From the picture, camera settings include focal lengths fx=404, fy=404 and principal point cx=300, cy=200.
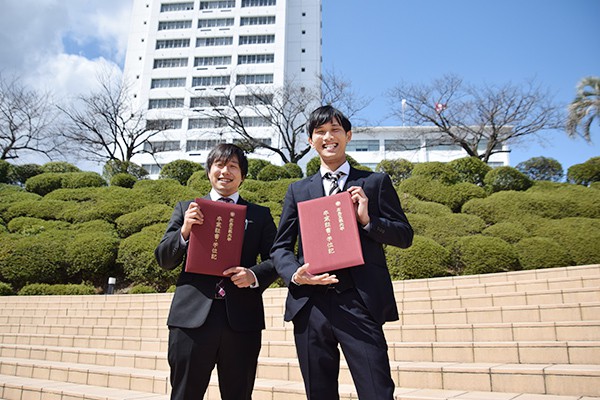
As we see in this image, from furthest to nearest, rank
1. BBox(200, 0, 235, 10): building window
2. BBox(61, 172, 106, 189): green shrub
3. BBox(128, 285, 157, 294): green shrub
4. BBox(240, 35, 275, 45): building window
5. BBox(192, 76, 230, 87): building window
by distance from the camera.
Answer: BBox(200, 0, 235, 10): building window
BBox(240, 35, 275, 45): building window
BBox(192, 76, 230, 87): building window
BBox(61, 172, 106, 189): green shrub
BBox(128, 285, 157, 294): green shrub

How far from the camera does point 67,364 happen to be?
4699 millimetres

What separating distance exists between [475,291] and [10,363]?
19.4 feet

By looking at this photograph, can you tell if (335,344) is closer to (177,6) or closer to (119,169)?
(119,169)

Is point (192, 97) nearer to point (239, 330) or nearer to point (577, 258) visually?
point (577, 258)

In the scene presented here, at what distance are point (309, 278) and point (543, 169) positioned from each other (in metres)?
14.6

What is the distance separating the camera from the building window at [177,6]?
133 ft

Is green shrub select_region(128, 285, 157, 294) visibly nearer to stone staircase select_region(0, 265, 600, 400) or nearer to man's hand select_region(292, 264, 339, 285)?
stone staircase select_region(0, 265, 600, 400)

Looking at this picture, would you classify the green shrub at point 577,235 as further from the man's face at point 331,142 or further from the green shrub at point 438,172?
the man's face at point 331,142

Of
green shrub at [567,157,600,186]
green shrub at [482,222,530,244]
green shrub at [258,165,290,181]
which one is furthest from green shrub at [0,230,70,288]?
green shrub at [567,157,600,186]

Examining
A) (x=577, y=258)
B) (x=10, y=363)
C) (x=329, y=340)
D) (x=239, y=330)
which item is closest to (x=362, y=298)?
(x=329, y=340)

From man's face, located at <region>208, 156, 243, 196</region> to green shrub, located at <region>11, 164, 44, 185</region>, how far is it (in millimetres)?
16972

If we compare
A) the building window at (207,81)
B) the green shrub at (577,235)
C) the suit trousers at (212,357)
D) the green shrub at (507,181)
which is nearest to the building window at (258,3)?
the building window at (207,81)

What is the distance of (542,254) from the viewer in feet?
23.9

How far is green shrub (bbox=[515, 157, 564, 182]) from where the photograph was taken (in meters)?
13.6
